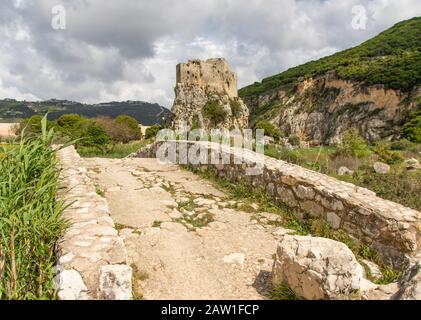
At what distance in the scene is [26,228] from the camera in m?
2.63

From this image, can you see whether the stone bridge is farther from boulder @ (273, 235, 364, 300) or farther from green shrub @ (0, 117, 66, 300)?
green shrub @ (0, 117, 66, 300)

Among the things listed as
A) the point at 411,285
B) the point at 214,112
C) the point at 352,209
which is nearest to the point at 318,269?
the point at 411,285

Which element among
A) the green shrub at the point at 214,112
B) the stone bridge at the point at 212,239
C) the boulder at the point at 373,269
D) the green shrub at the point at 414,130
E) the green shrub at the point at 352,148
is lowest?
the boulder at the point at 373,269

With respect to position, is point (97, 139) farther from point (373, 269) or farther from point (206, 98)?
point (206, 98)

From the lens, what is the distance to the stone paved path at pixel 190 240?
296 cm

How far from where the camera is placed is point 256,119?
2248 inches

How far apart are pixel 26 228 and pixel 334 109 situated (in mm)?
49216

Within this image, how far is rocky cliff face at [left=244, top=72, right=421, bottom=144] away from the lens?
40125 millimetres

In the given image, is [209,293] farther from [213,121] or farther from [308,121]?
[308,121]

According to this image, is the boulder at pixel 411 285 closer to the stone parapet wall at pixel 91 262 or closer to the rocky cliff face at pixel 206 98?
the stone parapet wall at pixel 91 262

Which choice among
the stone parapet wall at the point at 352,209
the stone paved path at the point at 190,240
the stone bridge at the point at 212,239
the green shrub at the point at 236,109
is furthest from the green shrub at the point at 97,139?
the green shrub at the point at 236,109

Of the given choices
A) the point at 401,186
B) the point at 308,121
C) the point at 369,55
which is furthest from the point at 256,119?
Answer: the point at 401,186

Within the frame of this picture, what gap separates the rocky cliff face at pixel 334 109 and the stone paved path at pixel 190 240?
107 ft
